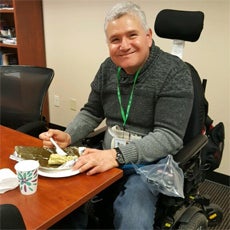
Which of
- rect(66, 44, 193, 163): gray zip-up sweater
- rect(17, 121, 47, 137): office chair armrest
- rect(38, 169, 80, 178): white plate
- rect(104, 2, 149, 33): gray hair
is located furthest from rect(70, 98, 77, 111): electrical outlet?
rect(38, 169, 80, 178): white plate

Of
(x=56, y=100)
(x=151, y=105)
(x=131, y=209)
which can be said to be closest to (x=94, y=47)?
(x=56, y=100)

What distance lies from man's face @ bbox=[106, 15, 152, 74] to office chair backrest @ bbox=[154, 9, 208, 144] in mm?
100

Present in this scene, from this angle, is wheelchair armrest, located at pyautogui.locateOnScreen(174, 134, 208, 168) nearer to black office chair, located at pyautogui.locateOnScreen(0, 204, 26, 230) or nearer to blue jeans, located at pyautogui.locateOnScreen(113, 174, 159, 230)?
blue jeans, located at pyautogui.locateOnScreen(113, 174, 159, 230)

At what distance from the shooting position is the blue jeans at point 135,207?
3.89 ft

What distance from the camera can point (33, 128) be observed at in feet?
5.63

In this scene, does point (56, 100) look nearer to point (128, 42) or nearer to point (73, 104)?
point (73, 104)

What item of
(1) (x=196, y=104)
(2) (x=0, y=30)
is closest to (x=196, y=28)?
(1) (x=196, y=104)

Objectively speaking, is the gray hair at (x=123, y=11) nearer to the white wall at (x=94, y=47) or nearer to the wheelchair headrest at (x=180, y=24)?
the wheelchair headrest at (x=180, y=24)

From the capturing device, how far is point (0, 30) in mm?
3344

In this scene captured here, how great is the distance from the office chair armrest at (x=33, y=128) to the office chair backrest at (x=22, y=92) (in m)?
0.13

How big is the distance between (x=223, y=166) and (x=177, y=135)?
1206 millimetres

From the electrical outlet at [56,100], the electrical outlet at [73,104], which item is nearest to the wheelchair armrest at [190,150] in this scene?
the electrical outlet at [73,104]

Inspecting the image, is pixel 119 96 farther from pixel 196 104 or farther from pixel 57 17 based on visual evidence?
pixel 57 17

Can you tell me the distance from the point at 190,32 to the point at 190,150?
541 mm
